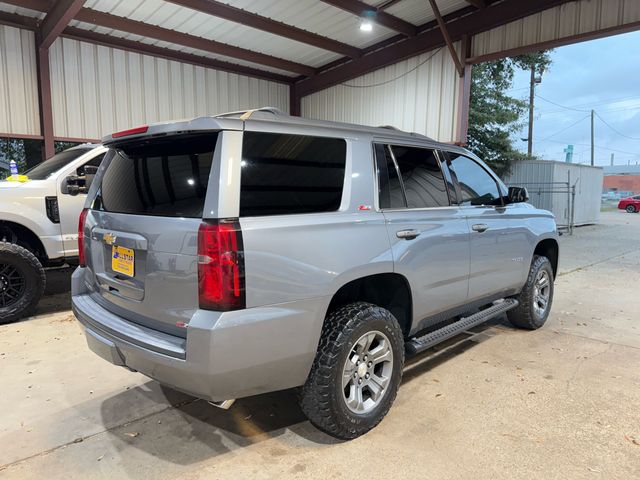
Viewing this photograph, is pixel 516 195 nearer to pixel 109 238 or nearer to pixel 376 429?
pixel 376 429

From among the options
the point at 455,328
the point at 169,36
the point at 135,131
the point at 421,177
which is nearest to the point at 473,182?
the point at 421,177

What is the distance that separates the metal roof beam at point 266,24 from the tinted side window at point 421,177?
23.2ft

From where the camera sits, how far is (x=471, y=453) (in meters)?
2.61

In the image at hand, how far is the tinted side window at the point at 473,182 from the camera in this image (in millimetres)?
3746

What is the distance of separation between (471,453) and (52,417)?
2721 millimetres

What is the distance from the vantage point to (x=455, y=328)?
357cm

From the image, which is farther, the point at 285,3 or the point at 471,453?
the point at 285,3

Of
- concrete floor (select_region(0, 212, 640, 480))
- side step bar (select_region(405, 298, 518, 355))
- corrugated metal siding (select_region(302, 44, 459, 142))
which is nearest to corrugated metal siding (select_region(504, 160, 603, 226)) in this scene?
corrugated metal siding (select_region(302, 44, 459, 142))

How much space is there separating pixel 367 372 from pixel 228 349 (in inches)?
41.1

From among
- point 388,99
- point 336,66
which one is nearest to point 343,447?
point 388,99

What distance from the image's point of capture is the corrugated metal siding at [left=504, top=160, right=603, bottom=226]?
56.0ft

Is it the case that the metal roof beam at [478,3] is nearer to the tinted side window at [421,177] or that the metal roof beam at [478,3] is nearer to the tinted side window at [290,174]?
the tinted side window at [421,177]

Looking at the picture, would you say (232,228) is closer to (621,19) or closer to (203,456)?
(203,456)

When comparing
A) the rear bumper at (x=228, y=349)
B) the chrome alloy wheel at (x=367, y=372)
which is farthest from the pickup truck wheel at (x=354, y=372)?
the rear bumper at (x=228, y=349)
